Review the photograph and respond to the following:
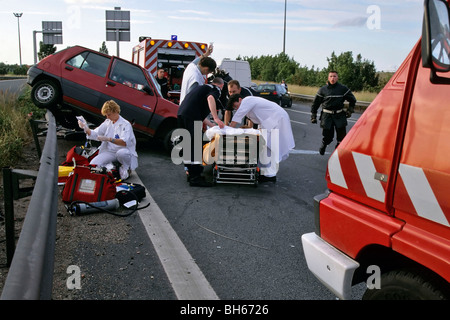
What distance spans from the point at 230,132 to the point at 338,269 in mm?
4270

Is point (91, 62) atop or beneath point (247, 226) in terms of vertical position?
atop

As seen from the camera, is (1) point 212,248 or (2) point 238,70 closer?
(1) point 212,248

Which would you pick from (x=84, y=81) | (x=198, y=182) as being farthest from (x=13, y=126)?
(x=198, y=182)

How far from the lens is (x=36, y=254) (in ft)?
7.27

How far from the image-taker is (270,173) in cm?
684

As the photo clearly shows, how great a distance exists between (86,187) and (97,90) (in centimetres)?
417

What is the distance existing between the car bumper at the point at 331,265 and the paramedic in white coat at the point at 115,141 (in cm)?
451

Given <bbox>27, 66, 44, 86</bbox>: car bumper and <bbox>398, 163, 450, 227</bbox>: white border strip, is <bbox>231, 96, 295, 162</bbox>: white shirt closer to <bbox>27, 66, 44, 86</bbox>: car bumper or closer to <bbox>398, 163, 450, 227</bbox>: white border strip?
<bbox>27, 66, 44, 86</bbox>: car bumper

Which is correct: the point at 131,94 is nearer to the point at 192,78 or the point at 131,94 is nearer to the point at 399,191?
the point at 192,78

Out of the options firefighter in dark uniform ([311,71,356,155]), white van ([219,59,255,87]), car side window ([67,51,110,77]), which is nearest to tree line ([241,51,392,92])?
white van ([219,59,255,87])

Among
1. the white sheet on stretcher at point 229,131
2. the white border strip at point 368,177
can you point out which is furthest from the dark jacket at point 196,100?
the white border strip at point 368,177
